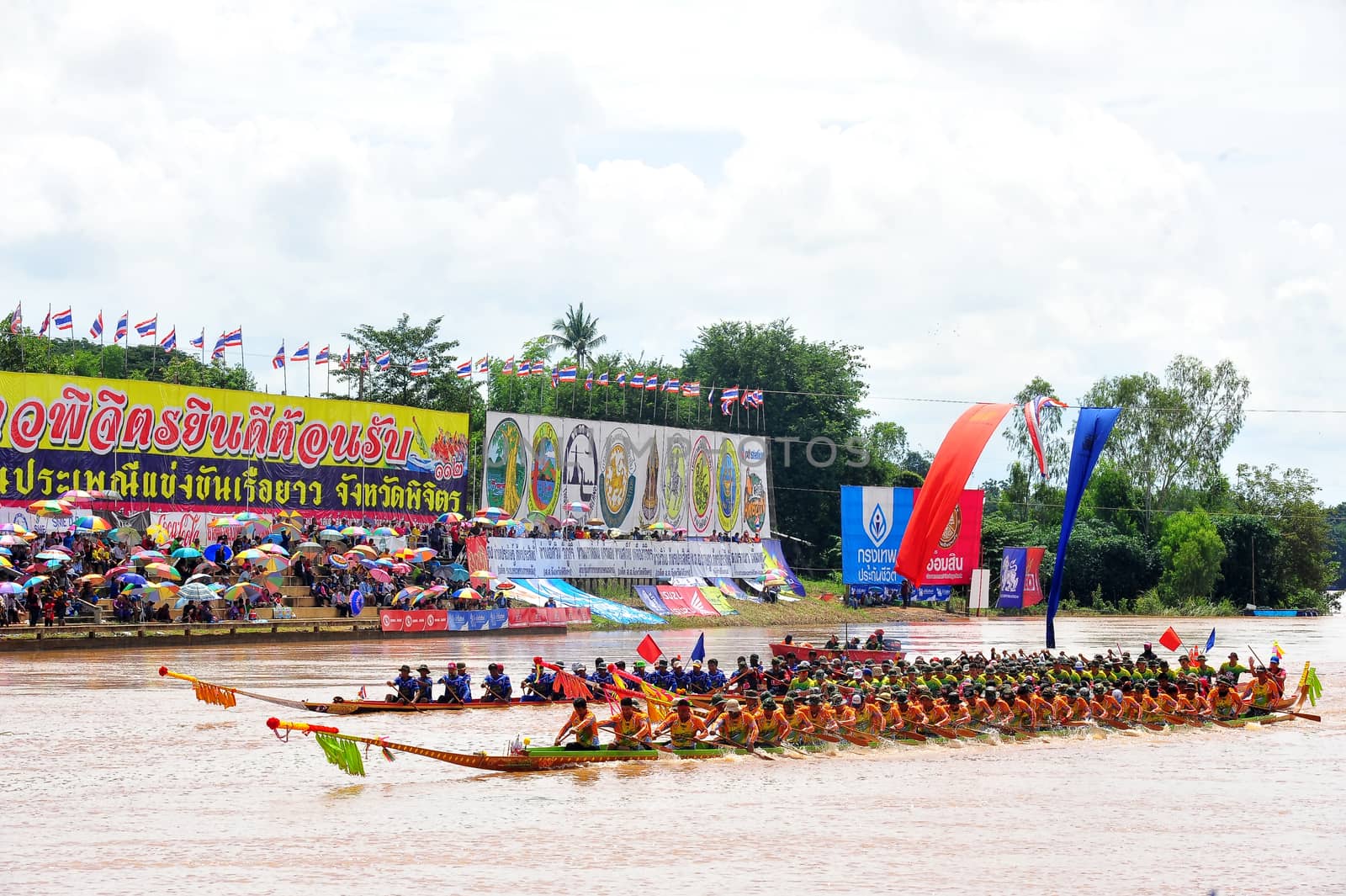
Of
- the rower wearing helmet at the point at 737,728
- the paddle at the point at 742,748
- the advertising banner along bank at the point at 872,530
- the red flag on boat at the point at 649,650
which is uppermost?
the advertising banner along bank at the point at 872,530

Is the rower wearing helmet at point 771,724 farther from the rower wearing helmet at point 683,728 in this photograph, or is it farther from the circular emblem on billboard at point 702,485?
the circular emblem on billboard at point 702,485

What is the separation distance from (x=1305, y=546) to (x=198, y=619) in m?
68.9

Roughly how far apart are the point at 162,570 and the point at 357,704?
1521cm

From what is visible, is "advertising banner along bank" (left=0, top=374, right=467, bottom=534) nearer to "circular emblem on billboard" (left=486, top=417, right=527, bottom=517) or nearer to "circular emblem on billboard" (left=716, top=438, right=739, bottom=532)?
"circular emblem on billboard" (left=486, top=417, right=527, bottom=517)

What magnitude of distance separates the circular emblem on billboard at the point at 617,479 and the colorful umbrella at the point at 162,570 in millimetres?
22963

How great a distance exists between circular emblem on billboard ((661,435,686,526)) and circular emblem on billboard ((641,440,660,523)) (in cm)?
54

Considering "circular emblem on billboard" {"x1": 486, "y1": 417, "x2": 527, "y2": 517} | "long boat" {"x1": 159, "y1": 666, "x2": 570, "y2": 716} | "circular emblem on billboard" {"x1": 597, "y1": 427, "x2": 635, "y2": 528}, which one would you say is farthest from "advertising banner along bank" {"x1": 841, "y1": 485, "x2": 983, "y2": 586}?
"long boat" {"x1": 159, "y1": 666, "x2": 570, "y2": 716}

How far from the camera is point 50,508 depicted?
132 feet

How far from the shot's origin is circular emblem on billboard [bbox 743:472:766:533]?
6800cm

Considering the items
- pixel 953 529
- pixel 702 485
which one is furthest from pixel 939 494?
pixel 953 529

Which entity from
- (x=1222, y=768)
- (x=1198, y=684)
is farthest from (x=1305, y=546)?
(x=1222, y=768)

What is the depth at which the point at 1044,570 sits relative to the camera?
7631cm

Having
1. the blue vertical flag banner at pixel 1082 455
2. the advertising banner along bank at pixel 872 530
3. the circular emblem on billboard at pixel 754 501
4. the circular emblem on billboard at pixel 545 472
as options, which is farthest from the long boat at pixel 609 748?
the circular emblem on billboard at pixel 754 501

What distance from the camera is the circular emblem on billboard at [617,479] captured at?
5956 cm
